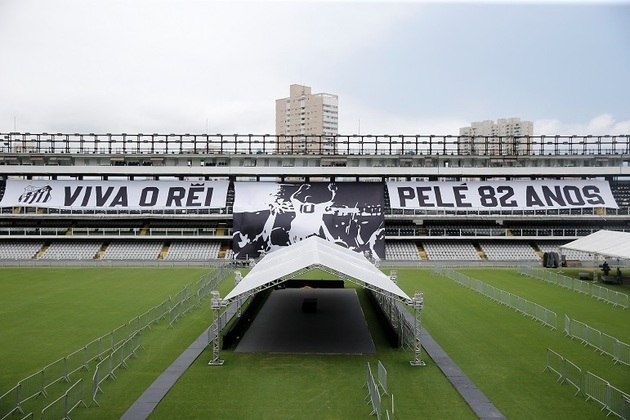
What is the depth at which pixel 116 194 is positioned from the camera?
210 feet

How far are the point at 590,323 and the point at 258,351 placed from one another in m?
16.7

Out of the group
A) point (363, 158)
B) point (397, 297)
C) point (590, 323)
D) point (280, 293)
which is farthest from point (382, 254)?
point (397, 297)

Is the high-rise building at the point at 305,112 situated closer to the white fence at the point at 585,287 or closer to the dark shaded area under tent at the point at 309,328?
the white fence at the point at 585,287

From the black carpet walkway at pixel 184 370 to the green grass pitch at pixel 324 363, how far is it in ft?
0.92

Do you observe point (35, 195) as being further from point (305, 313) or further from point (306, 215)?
point (305, 313)

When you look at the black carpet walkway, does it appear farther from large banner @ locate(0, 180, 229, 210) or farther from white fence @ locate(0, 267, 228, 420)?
large banner @ locate(0, 180, 229, 210)

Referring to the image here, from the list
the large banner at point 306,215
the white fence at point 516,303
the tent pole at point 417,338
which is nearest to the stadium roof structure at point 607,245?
the white fence at point 516,303

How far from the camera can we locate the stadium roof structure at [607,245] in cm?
3798

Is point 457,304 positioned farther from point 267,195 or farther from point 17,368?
point 267,195

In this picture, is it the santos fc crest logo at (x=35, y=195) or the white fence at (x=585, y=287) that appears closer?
the white fence at (x=585, y=287)

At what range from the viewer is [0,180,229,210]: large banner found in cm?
6219

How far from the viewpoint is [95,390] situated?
16.3m

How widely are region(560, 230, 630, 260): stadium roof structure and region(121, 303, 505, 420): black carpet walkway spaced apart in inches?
825

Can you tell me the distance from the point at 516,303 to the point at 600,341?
8891 millimetres
